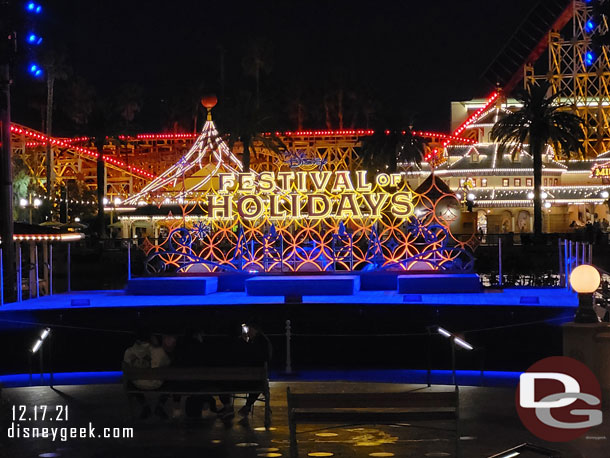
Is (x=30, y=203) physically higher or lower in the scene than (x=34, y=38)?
lower

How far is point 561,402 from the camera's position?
41.8 feet

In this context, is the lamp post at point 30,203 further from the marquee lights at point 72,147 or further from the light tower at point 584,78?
the light tower at point 584,78

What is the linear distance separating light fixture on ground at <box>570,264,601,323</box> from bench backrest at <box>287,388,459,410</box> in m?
4.28

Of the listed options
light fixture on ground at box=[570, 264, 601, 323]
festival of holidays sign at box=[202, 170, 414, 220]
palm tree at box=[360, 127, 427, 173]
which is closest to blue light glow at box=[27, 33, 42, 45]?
festival of holidays sign at box=[202, 170, 414, 220]

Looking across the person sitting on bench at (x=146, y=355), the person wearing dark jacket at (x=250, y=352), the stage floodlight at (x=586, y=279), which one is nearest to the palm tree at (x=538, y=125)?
the stage floodlight at (x=586, y=279)

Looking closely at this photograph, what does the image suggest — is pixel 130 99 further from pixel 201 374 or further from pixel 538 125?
pixel 201 374

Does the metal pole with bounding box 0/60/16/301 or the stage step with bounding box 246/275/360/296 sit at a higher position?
the metal pole with bounding box 0/60/16/301

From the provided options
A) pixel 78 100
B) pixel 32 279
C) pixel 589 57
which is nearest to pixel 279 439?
pixel 32 279

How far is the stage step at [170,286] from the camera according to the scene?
2700 cm

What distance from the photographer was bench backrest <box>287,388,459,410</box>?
10.4 metres

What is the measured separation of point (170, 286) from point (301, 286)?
3.81 metres

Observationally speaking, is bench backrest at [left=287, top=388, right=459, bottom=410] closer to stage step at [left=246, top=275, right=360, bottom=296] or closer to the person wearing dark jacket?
the person wearing dark jacket

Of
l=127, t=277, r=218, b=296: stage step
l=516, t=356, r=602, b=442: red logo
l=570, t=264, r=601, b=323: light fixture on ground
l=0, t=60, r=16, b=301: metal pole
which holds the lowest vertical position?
l=516, t=356, r=602, b=442: red logo

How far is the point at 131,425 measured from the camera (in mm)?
12320
